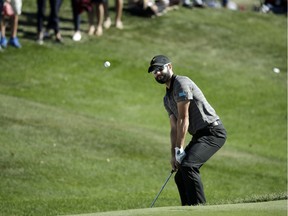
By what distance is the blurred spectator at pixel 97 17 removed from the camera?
24.1m

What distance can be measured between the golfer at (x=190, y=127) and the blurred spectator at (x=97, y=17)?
1388cm

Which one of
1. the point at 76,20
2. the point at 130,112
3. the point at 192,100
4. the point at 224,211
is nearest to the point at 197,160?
the point at 192,100

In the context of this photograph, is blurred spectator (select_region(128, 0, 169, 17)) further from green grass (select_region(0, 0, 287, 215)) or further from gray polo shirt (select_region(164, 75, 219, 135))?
gray polo shirt (select_region(164, 75, 219, 135))

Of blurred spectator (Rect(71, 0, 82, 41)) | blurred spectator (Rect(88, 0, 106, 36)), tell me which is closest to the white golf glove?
blurred spectator (Rect(71, 0, 82, 41))

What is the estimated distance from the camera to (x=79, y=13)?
23.9 meters

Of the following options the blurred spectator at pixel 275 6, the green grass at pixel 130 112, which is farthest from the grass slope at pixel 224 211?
the blurred spectator at pixel 275 6

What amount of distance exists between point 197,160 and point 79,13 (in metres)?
14.3

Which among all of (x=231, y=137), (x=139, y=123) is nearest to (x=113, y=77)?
(x=139, y=123)

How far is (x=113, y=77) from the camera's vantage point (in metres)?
23.0

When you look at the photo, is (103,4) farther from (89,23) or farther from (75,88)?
(75,88)

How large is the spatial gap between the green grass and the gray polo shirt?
1233 millimetres

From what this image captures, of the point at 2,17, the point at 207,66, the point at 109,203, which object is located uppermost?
the point at 109,203

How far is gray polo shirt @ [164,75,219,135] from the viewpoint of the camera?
10.2m

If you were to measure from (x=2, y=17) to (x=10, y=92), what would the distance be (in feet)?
8.73
